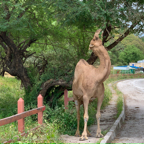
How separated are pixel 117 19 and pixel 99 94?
114 inches

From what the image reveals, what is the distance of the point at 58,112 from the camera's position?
8094 mm

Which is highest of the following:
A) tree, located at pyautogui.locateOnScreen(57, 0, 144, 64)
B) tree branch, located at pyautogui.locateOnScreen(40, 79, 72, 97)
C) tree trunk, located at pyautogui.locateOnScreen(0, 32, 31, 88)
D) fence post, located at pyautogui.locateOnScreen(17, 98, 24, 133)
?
tree, located at pyautogui.locateOnScreen(57, 0, 144, 64)

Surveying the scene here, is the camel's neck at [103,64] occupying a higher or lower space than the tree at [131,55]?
lower

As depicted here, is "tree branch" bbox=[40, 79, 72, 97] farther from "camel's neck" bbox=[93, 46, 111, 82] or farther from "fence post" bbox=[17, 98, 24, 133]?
"fence post" bbox=[17, 98, 24, 133]

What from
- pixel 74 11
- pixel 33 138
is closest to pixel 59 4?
pixel 74 11

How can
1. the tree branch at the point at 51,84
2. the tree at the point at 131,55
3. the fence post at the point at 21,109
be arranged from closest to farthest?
the fence post at the point at 21,109 < the tree branch at the point at 51,84 < the tree at the point at 131,55

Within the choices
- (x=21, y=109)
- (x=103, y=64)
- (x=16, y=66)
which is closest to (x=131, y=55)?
(x=16, y=66)

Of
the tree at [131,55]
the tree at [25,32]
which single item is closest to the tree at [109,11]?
the tree at [25,32]

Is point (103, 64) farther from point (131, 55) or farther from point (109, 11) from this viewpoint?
point (131, 55)

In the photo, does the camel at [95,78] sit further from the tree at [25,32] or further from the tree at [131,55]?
the tree at [131,55]

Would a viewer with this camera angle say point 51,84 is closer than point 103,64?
No

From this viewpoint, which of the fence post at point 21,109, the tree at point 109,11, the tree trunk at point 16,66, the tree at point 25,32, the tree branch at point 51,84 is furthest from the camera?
the tree trunk at point 16,66

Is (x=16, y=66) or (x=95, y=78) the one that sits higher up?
(x=16, y=66)

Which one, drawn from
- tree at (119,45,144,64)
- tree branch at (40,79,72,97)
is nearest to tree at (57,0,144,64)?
tree branch at (40,79,72,97)
